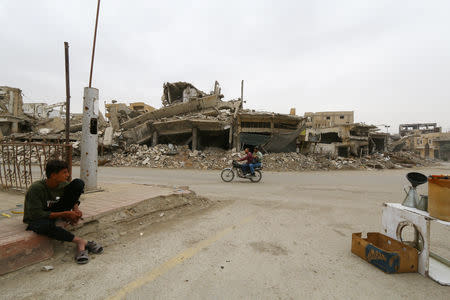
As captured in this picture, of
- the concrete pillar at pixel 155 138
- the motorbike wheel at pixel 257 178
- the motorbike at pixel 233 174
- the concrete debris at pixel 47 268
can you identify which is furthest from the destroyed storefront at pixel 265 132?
the concrete debris at pixel 47 268

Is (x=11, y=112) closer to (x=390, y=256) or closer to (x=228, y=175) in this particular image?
(x=228, y=175)

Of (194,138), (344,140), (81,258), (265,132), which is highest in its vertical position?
(265,132)

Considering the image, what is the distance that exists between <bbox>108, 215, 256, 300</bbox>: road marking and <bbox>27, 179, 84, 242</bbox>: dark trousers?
1.10m

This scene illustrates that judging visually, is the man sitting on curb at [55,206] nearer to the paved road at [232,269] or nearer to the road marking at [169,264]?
the paved road at [232,269]

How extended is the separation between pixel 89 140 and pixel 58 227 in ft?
9.76

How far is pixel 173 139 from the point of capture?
2302cm

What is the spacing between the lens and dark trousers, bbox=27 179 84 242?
99.0 inches

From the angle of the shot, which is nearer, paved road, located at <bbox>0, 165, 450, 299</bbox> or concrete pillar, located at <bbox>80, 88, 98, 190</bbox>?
paved road, located at <bbox>0, 165, 450, 299</bbox>

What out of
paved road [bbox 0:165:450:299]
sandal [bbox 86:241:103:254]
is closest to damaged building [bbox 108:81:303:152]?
paved road [bbox 0:165:450:299]

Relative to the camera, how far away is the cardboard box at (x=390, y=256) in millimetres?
2344

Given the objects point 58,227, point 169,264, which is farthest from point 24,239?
point 169,264

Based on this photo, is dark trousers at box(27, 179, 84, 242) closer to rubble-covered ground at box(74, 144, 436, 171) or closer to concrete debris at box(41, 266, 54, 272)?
concrete debris at box(41, 266, 54, 272)

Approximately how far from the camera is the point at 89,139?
507 cm

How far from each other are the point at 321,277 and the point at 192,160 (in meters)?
16.1
